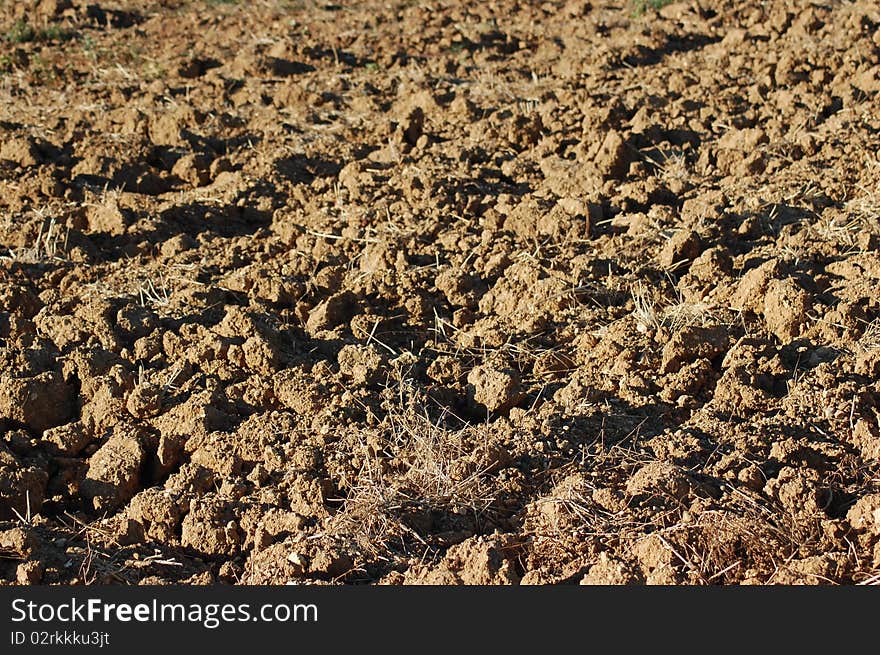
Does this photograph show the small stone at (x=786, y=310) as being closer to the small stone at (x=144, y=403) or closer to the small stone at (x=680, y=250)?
the small stone at (x=680, y=250)

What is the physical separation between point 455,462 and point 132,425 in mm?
1268

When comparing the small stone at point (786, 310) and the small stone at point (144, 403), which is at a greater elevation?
the small stone at point (786, 310)

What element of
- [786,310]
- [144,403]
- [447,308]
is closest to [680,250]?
[786,310]

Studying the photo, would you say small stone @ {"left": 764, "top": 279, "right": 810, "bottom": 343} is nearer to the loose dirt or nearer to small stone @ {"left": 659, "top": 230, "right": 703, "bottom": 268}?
the loose dirt

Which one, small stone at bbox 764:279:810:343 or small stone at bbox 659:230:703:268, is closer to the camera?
small stone at bbox 764:279:810:343

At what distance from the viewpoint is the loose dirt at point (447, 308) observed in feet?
11.5

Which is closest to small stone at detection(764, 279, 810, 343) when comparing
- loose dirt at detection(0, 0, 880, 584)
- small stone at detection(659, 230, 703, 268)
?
loose dirt at detection(0, 0, 880, 584)

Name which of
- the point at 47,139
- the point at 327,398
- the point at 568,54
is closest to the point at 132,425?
the point at 327,398

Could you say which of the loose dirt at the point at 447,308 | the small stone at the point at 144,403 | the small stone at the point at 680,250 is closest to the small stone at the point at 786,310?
the loose dirt at the point at 447,308

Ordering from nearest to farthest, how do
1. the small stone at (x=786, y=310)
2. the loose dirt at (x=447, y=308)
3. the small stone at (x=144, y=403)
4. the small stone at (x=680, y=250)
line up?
the loose dirt at (x=447, y=308), the small stone at (x=144, y=403), the small stone at (x=786, y=310), the small stone at (x=680, y=250)

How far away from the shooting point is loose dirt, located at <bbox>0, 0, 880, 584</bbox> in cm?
351

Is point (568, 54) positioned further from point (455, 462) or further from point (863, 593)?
point (863, 593)

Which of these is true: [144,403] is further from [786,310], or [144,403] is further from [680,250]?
[786,310]

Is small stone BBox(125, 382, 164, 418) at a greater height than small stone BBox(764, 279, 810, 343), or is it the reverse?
small stone BBox(764, 279, 810, 343)
